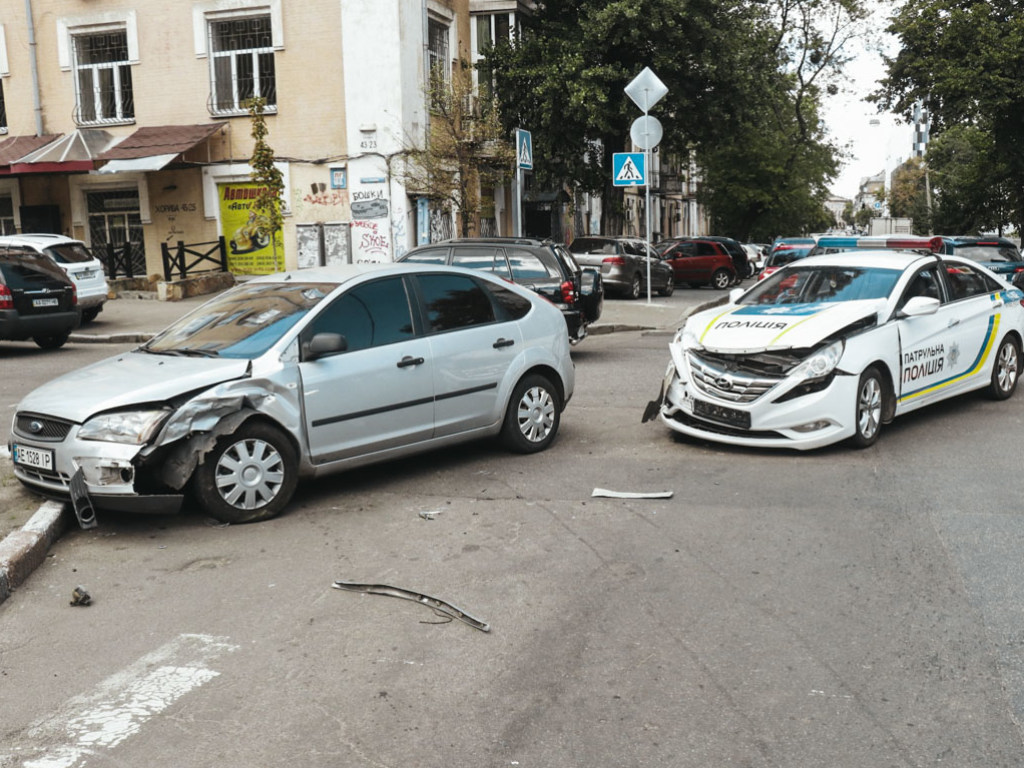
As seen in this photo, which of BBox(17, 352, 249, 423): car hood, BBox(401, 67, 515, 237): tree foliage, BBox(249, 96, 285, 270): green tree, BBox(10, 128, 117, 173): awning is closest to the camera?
BBox(17, 352, 249, 423): car hood

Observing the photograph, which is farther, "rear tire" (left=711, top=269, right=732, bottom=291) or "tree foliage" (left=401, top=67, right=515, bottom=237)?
"rear tire" (left=711, top=269, right=732, bottom=291)

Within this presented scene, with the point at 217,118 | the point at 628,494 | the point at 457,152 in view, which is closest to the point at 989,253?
the point at 457,152

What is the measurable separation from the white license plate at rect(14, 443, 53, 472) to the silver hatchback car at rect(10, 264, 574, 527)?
13mm

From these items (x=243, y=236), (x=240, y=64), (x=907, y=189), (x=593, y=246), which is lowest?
(x=593, y=246)

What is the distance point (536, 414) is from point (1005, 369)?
527cm

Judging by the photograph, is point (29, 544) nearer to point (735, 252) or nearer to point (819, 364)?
point (819, 364)

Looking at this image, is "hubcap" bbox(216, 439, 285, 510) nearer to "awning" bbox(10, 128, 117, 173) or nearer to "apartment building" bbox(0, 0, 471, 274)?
"apartment building" bbox(0, 0, 471, 274)

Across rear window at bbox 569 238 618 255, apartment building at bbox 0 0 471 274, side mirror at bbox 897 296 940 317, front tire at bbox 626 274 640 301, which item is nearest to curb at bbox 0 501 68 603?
side mirror at bbox 897 296 940 317

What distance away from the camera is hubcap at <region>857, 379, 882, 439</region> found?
27.6 feet

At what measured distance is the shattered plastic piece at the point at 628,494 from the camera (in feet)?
23.6

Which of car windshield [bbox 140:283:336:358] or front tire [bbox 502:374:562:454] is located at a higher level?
car windshield [bbox 140:283:336:358]

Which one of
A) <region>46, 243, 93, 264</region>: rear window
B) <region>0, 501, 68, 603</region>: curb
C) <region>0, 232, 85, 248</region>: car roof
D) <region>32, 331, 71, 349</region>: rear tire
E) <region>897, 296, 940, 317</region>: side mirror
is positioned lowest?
<region>0, 501, 68, 603</region>: curb

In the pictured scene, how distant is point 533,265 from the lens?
1405 centimetres

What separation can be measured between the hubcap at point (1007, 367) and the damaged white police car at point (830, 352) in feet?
1.38
